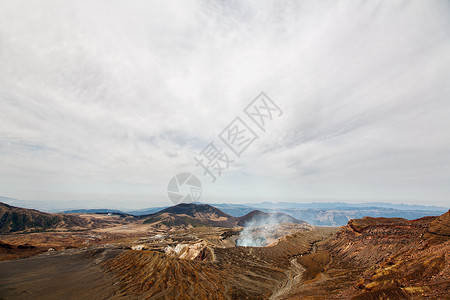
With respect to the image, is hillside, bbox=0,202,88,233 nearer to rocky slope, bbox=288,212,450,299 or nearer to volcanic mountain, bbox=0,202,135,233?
volcanic mountain, bbox=0,202,135,233


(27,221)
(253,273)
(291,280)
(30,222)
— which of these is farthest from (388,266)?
(27,221)

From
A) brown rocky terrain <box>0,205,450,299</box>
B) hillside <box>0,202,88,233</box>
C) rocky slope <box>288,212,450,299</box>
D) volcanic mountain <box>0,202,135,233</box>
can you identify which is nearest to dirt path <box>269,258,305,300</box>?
brown rocky terrain <box>0,205,450,299</box>

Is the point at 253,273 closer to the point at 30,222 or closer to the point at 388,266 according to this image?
the point at 388,266

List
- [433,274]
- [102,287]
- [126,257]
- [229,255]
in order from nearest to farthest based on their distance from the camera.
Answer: [433,274] → [102,287] → [126,257] → [229,255]

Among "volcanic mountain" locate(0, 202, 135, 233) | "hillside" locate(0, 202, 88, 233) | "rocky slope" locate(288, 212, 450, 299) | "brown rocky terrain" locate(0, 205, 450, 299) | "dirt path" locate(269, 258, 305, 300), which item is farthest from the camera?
"volcanic mountain" locate(0, 202, 135, 233)

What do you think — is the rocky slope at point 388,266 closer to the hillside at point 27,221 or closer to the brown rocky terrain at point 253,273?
the brown rocky terrain at point 253,273

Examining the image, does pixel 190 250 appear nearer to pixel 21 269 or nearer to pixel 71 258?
pixel 71 258

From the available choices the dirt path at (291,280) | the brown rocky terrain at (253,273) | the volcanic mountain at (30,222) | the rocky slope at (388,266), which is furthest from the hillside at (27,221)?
the rocky slope at (388,266)

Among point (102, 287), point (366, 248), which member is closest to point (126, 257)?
point (102, 287)

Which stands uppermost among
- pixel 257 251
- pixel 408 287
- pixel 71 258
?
pixel 408 287
